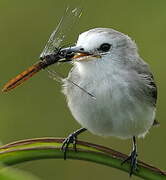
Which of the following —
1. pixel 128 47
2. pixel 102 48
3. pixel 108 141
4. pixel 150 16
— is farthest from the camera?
pixel 150 16

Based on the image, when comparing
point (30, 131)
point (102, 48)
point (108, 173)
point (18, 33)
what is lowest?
point (108, 173)

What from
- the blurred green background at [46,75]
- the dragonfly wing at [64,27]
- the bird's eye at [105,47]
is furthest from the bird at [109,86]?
the blurred green background at [46,75]

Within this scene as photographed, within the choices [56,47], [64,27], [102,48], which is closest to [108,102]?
[102,48]

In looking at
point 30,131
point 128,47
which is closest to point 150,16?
point 30,131

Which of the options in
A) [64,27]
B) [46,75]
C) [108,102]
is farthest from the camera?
[46,75]

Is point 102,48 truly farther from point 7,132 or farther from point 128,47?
point 7,132

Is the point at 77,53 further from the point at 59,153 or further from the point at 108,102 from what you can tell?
the point at 59,153
